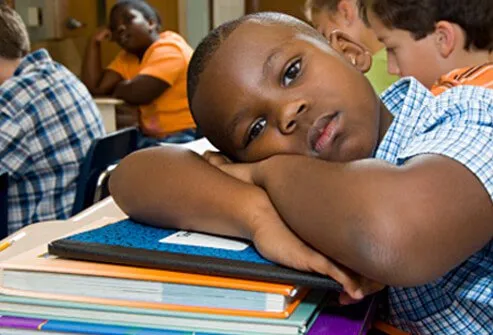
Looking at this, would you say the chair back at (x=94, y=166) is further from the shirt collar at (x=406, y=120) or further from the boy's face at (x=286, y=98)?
the shirt collar at (x=406, y=120)

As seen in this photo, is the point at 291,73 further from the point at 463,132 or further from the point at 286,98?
the point at 463,132

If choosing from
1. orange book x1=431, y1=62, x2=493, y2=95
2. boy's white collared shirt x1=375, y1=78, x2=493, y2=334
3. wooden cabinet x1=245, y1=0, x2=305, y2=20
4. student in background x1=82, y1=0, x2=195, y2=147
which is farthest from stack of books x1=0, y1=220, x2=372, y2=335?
wooden cabinet x1=245, y1=0, x2=305, y2=20

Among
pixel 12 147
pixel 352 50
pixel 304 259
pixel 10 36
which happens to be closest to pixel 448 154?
pixel 304 259

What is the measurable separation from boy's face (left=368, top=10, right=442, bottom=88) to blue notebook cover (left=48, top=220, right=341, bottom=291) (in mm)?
1080

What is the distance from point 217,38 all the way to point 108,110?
2.92m

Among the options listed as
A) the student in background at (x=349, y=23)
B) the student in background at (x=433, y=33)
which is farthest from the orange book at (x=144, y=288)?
the student in background at (x=349, y=23)

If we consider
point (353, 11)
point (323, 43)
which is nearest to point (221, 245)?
point (323, 43)

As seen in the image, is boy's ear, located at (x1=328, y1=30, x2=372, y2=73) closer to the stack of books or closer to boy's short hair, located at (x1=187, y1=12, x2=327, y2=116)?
boy's short hair, located at (x1=187, y1=12, x2=327, y2=116)

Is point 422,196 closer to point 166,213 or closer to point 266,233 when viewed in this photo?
point 266,233

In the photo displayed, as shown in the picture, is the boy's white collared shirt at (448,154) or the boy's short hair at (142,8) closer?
the boy's white collared shirt at (448,154)

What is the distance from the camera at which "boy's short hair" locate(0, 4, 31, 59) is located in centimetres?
235

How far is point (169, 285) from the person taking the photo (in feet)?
1.86

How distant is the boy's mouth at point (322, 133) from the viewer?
0.72m

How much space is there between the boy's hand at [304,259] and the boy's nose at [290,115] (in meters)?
0.13
